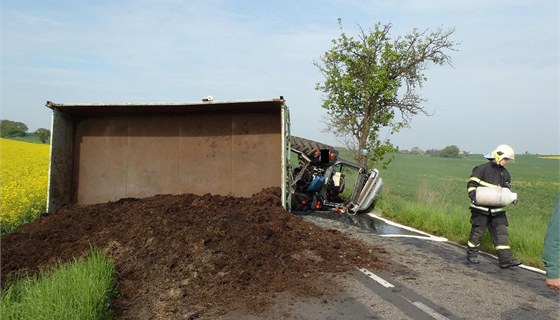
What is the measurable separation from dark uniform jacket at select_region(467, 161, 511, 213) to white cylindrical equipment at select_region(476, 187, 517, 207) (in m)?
0.13

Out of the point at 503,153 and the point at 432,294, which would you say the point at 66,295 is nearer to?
the point at 432,294

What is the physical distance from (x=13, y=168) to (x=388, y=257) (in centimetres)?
1150

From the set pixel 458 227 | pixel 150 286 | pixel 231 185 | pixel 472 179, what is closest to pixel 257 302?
pixel 150 286

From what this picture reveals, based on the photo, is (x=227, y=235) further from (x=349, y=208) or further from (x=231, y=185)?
(x=349, y=208)

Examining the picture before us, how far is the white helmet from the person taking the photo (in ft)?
19.7

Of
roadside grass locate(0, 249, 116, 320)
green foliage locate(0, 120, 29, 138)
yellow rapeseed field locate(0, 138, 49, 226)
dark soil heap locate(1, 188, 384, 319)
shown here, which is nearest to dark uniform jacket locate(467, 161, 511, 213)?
dark soil heap locate(1, 188, 384, 319)

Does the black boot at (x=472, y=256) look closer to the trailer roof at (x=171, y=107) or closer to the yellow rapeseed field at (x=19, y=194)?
the trailer roof at (x=171, y=107)

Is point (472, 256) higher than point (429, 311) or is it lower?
higher

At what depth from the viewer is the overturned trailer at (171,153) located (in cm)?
867

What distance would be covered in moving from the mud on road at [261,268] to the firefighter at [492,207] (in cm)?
35

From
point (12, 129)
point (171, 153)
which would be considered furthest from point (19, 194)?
point (12, 129)

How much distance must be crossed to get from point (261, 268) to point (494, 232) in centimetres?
341

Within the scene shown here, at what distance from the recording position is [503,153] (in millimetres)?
6000

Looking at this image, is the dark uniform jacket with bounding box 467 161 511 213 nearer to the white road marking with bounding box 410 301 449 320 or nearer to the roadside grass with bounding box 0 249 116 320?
the white road marking with bounding box 410 301 449 320
